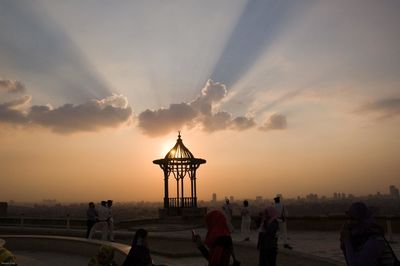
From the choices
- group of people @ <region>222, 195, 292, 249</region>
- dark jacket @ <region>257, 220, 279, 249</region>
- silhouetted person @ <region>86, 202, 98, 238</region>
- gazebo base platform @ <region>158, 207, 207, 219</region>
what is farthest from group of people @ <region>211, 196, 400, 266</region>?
gazebo base platform @ <region>158, 207, 207, 219</region>

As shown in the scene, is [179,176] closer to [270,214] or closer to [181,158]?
[181,158]

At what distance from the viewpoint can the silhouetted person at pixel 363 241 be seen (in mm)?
3979

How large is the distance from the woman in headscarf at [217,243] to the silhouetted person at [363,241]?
5.85 ft

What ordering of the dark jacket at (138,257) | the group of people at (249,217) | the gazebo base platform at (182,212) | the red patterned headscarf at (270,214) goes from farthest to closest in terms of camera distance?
1. the gazebo base platform at (182,212)
2. the group of people at (249,217)
3. the red patterned headscarf at (270,214)
4. the dark jacket at (138,257)

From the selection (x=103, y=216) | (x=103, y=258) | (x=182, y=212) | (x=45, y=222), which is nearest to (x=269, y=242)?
(x=103, y=258)

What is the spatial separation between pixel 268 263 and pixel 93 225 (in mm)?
9758

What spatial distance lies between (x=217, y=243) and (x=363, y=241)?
2100 millimetres

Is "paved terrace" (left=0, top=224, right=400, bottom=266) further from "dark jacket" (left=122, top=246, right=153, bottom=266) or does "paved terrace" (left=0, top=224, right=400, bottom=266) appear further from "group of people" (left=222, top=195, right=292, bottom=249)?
"dark jacket" (left=122, top=246, right=153, bottom=266)

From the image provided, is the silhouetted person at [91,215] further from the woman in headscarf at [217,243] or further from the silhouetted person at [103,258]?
the woman in headscarf at [217,243]

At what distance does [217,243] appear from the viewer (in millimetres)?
5621

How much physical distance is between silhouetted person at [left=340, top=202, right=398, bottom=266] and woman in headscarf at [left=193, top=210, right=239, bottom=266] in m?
1.78

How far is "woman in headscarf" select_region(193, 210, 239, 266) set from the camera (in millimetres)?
5566

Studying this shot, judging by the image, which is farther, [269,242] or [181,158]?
[181,158]

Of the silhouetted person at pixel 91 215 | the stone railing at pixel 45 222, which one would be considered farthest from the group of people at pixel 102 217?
the stone railing at pixel 45 222
